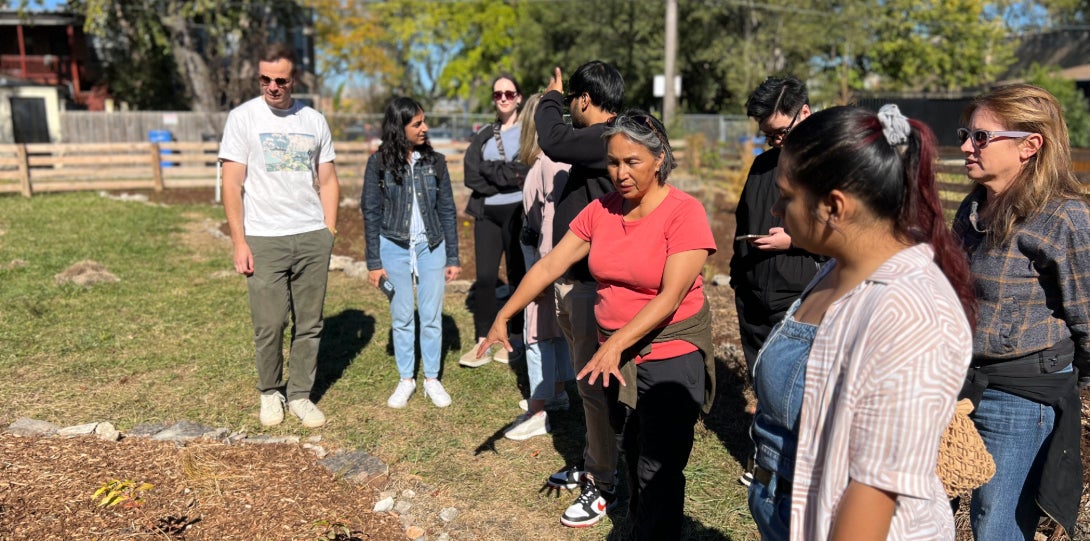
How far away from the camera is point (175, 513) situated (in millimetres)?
3480

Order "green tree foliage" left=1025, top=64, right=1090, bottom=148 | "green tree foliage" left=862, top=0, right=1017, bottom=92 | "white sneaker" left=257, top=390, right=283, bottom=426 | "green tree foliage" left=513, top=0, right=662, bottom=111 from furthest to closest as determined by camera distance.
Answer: "green tree foliage" left=862, top=0, right=1017, bottom=92 → "green tree foliage" left=513, top=0, right=662, bottom=111 → "green tree foliage" left=1025, top=64, right=1090, bottom=148 → "white sneaker" left=257, top=390, right=283, bottom=426

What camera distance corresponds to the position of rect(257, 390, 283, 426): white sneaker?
4750 millimetres

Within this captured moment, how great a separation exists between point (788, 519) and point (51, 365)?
5.72 m

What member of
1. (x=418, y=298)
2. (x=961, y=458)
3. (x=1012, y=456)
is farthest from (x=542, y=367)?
(x=961, y=458)

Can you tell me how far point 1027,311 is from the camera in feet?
8.33

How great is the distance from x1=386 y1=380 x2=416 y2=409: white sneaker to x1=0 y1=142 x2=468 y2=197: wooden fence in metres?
10.4

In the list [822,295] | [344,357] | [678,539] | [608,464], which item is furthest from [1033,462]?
[344,357]

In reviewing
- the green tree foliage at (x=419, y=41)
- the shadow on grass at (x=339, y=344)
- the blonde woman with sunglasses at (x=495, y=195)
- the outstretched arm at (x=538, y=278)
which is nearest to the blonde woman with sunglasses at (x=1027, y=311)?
the outstretched arm at (x=538, y=278)

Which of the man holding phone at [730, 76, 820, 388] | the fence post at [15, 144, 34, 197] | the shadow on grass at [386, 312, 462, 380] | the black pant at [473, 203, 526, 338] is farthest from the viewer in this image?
the fence post at [15, 144, 34, 197]

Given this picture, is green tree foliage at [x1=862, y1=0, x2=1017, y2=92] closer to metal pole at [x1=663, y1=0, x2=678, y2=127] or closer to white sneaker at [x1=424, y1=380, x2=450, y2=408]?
metal pole at [x1=663, y1=0, x2=678, y2=127]

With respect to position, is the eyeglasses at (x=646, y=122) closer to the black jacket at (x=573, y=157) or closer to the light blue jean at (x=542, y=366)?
the black jacket at (x=573, y=157)

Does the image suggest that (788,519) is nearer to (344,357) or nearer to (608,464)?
(608,464)

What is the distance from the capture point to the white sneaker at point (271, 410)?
4750 mm

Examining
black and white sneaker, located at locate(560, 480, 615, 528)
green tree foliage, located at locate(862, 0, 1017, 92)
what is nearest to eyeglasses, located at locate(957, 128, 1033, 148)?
black and white sneaker, located at locate(560, 480, 615, 528)
